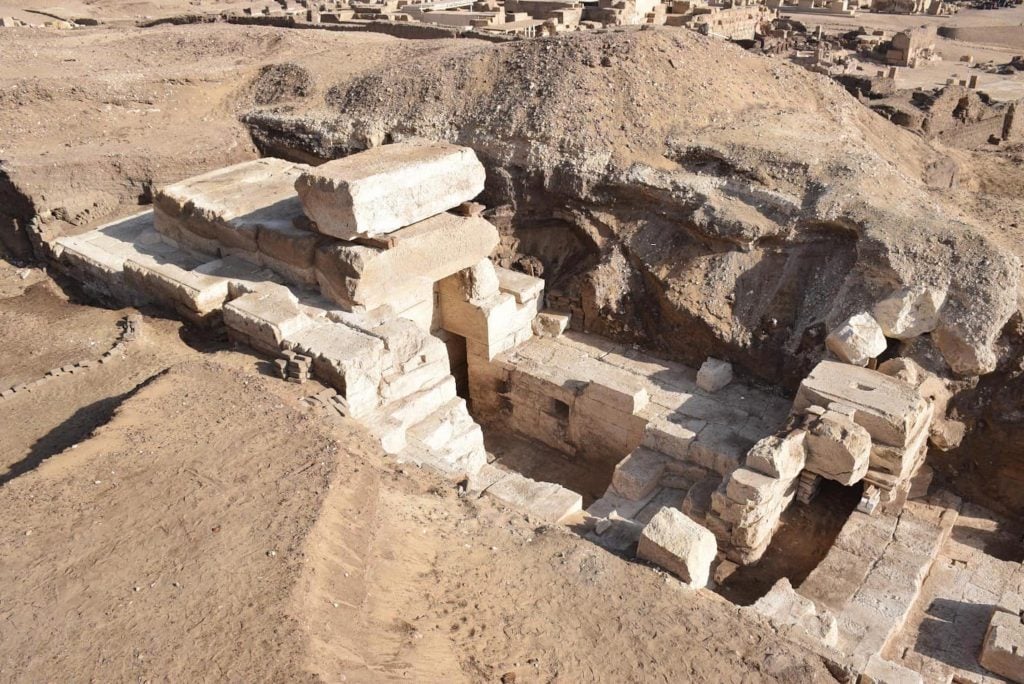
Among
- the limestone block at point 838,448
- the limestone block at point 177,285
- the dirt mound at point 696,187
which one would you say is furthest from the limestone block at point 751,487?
the limestone block at point 177,285

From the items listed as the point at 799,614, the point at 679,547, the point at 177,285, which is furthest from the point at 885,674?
the point at 177,285

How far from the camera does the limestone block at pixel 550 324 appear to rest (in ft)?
28.5

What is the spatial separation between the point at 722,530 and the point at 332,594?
11.4ft

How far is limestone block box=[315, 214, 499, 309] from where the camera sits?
695 centimetres

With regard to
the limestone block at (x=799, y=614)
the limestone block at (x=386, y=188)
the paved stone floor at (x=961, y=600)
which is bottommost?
the paved stone floor at (x=961, y=600)

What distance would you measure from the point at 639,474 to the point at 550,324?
7.82ft

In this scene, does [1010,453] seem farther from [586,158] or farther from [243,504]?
[243,504]

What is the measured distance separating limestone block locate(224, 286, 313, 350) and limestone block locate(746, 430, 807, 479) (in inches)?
158

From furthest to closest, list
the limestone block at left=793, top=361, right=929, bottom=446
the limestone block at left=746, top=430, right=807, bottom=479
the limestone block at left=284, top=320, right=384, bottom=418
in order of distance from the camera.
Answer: the limestone block at left=284, top=320, right=384, bottom=418 < the limestone block at left=793, top=361, right=929, bottom=446 < the limestone block at left=746, top=430, right=807, bottom=479

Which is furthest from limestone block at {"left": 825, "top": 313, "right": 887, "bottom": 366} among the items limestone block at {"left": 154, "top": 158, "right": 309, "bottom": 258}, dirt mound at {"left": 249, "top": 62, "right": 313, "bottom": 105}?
dirt mound at {"left": 249, "top": 62, "right": 313, "bottom": 105}

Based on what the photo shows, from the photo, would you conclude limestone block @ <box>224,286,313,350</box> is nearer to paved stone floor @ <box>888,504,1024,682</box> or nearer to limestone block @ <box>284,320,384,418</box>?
limestone block @ <box>284,320,384,418</box>

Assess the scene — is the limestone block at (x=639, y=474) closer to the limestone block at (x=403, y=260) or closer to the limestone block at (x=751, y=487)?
the limestone block at (x=751, y=487)

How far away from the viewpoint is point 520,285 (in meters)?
8.45

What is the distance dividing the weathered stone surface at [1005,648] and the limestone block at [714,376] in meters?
3.06
